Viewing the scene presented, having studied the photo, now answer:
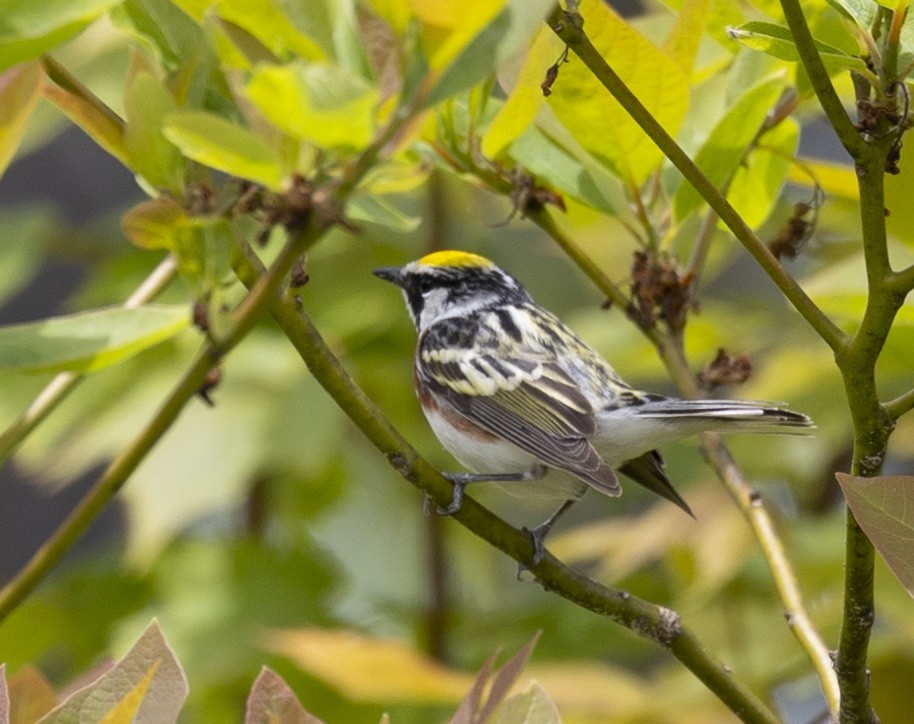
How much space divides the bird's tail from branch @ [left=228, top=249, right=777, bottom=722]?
34 centimetres

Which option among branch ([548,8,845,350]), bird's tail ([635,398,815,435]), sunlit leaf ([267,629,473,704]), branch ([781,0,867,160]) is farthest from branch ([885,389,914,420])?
sunlit leaf ([267,629,473,704])

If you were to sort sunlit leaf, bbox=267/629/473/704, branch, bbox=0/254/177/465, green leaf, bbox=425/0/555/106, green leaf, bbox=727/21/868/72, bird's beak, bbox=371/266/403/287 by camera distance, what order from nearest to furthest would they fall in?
green leaf, bbox=425/0/555/106 → green leaf, bbox=727/21/868/72 → branch, bbox=0/254/177/465 → sunlit leaf, bbox=267/629/473/704 → bird's beak, bbox=371/266/403/287

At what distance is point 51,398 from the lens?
0.98m

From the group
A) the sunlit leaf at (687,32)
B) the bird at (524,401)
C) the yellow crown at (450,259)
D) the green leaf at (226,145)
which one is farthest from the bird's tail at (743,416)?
the green leaf at (226,145)

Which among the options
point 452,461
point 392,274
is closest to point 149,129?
point 392,274

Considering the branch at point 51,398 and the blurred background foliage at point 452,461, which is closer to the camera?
the branch at point 51,398

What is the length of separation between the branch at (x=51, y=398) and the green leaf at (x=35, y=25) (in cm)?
23

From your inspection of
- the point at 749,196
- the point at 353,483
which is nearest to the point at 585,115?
the point at 749,196

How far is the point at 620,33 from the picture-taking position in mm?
925

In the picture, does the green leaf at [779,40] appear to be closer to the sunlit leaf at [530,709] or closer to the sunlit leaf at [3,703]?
the sunlit leaf at [530,709]

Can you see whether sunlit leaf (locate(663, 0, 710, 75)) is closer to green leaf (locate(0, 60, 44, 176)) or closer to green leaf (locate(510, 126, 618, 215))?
green leaf (locate(510, 126, 618, 215))

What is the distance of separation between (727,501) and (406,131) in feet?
5.32

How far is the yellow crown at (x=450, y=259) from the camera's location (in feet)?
6.24

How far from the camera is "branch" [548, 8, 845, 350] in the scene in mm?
755
